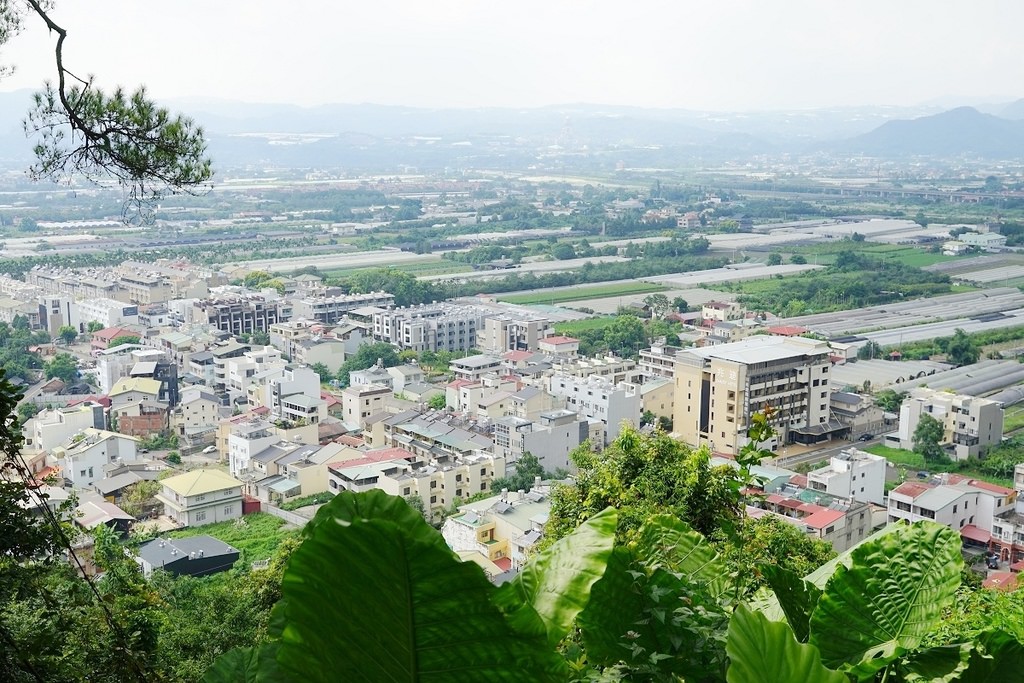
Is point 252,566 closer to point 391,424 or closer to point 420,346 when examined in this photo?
point 391,424

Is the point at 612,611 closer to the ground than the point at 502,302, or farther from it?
farther from it

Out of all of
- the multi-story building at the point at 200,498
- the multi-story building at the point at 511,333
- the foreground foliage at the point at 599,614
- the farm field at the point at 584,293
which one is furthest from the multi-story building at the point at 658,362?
the foreground foliage at the point at 599,614

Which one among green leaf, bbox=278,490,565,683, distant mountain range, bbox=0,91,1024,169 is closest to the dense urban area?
green leaf, bbox=278,490,565,683

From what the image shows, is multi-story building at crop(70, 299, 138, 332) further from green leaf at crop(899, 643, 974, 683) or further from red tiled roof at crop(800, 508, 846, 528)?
green leaf at crop(899, 643, 974, 683)

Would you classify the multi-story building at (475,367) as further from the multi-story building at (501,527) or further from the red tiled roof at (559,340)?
the multi-story building at (501,527)

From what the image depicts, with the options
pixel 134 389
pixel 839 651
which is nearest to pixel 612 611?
pixel 839 651

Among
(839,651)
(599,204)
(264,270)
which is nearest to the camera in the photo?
(839,651)
